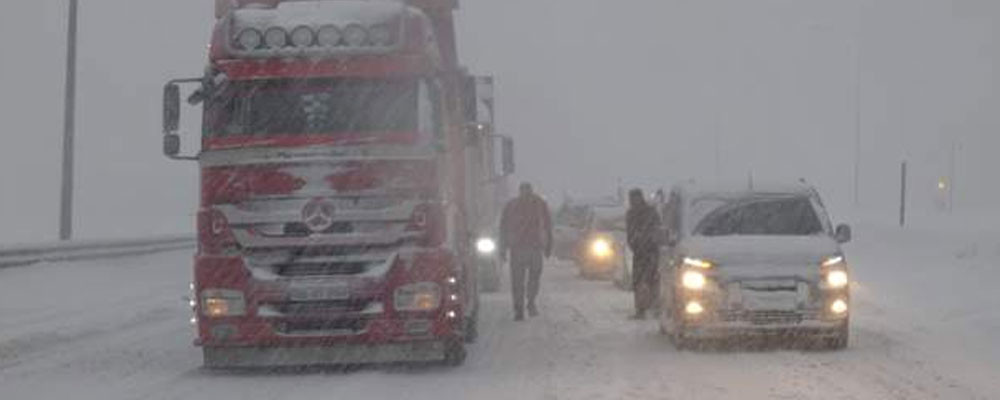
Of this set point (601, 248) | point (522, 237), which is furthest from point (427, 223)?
point (601, 248)

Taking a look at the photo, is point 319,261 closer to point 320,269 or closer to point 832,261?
point 320,269

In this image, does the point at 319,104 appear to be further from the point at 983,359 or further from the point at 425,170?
the point at 983,359

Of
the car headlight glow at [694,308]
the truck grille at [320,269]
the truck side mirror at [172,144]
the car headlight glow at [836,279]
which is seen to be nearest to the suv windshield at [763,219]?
the car headlight glow at [836,279]

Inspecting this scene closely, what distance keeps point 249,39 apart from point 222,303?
7.64 ft

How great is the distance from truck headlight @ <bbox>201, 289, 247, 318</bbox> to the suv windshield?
4.78 metres

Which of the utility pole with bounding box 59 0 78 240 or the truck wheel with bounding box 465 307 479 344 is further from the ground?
the utility pole with bounding box 59 0 78 240

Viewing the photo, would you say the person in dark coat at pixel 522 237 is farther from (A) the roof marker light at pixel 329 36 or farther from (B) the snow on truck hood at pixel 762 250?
(A) the roof marker light at pixel 329 36

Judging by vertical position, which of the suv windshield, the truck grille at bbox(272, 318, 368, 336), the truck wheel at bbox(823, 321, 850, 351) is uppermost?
the suv windshield

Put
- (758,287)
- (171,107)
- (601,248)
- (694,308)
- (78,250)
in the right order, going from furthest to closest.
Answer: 1. (78,250)
2. (601,248)
3. (694,308)
4. (758,287)
5. (171,107)

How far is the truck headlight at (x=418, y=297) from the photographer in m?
13.5

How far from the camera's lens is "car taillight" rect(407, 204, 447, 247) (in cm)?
1347

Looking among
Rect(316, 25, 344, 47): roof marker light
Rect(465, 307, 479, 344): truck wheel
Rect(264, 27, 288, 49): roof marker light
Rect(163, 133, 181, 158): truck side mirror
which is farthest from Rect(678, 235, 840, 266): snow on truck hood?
Rect(163, 133, 181, 158): truck side mirror

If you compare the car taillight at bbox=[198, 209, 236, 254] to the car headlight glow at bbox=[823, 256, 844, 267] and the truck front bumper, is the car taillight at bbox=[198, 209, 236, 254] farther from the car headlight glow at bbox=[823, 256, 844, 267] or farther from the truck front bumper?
the car headlight glow at bbox=[823, 256, 844, 267]

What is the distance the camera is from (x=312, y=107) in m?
14.1
